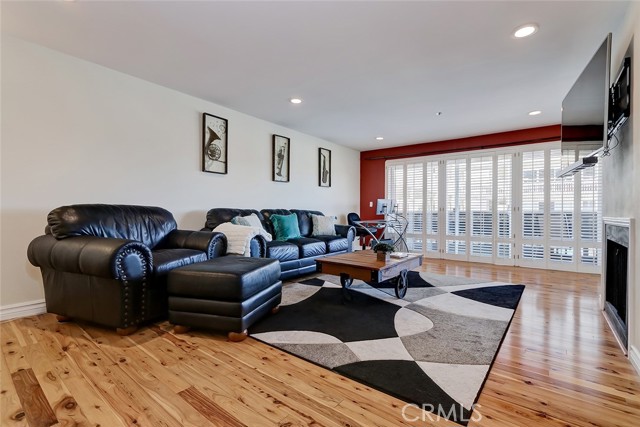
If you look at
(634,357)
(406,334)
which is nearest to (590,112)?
(634,357)

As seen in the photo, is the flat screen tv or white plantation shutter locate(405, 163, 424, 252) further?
white plantation shutter locate(405, 163, 424, 252)

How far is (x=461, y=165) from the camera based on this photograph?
19.5ft

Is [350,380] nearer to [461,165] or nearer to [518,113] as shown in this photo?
[518,113]

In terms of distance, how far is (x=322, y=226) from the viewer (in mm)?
5121

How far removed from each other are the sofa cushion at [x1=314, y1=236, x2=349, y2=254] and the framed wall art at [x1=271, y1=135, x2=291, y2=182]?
4.38 ft

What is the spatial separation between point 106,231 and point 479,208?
5897mm

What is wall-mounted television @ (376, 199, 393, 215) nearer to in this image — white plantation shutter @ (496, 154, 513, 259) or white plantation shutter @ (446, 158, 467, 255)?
white plantation shutter @ (446, 158, 467, 255)

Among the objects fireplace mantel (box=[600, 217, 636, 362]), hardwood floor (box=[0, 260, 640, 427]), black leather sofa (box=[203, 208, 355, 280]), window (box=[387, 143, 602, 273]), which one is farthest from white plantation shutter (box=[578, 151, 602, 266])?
black leather sofa (box=[203, 208, 355, 280])

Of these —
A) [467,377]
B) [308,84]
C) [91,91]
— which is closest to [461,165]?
[308,84]

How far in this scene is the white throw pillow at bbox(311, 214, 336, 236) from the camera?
5086mm

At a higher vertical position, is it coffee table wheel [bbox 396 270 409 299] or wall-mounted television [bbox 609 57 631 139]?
wall-mounted television [bbox 609 57 631 139]

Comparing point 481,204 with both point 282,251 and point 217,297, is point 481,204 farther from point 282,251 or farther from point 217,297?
point 217,297

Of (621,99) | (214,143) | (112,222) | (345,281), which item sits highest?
(214,143)

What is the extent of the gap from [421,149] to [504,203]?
1974 mm
